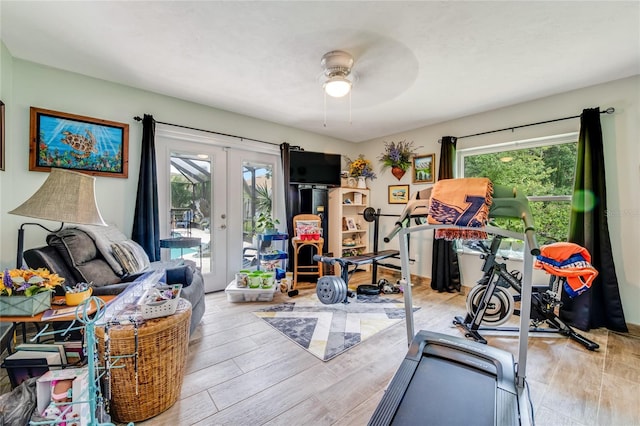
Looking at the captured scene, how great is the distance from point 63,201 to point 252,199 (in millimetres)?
2591

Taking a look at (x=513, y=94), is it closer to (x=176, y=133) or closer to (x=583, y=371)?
(x=583, y=371)

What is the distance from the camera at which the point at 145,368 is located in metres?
1.48

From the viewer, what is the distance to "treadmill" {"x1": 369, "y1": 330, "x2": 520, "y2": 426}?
1335 millimetres

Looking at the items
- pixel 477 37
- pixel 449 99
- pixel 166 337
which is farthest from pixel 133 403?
pixel 449 99

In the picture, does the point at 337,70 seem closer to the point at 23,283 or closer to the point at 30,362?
the point at 23,283

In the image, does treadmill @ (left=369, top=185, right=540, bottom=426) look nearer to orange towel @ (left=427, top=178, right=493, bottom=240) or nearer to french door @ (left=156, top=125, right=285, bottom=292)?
orange towel @ (left=427, top=178, right=493, bottom=240)

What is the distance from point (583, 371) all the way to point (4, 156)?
4834 millimetres

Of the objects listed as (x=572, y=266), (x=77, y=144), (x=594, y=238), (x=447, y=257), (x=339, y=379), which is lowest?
(x=339, y=379)

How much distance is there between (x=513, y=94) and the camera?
309cm

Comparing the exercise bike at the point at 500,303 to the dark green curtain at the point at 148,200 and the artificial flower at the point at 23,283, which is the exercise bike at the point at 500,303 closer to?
the artificial flower at the point at 23,283

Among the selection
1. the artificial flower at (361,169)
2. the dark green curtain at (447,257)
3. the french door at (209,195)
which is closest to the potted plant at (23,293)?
the french door at (209,195)

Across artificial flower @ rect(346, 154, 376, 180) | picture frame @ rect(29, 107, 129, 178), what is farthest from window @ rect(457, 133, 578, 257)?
picture frame @ rect(29, 107, 129, 178)

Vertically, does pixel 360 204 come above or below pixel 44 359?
above

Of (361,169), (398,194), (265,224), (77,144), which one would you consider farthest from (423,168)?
(77,144)
